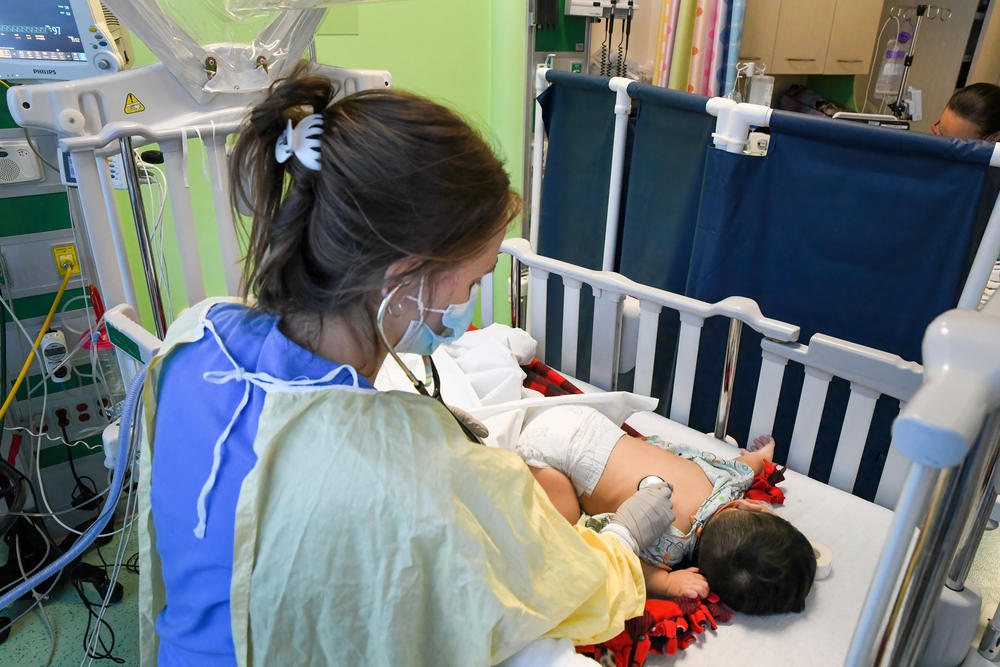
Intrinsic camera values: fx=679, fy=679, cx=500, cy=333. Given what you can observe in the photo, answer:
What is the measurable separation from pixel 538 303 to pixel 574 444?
2.07ft

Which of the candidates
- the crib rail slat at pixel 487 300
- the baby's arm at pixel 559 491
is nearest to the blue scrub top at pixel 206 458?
the baby's arm at pixel 559 491

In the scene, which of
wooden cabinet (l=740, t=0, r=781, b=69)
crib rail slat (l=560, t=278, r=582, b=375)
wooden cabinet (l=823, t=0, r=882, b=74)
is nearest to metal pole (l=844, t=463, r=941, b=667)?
crib rail slat (l=560, t=278, r=582, b=375)

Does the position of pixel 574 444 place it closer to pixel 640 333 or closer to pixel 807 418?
pixel 640 333

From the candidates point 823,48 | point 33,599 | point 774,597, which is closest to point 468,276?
point 774,597

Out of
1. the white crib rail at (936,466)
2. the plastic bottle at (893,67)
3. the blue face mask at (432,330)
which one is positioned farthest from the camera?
the plastic bottle at (893,67)

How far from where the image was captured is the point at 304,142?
853mm

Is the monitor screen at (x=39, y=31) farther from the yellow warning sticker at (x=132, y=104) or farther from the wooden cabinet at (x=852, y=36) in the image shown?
the wooden cabinet at (x=852, y=36)

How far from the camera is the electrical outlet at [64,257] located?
6.46 feet

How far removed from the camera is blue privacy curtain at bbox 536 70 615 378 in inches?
83.7

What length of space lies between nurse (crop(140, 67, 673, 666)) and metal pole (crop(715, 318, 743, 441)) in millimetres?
848

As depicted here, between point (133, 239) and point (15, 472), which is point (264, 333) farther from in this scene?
point (133, 239)

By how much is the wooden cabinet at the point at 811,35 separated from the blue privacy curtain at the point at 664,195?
1596 mm

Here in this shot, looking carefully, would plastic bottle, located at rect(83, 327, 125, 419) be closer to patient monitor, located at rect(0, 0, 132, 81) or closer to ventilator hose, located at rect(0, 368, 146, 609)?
ventilator hose, located at rect(0, 368, 146, 609)

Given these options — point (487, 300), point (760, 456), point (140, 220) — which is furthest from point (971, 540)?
point (140, 220)
